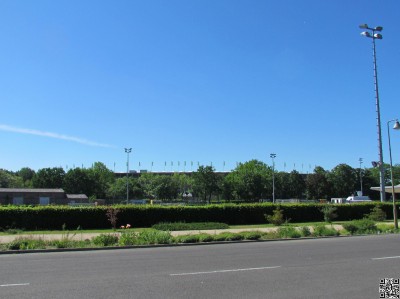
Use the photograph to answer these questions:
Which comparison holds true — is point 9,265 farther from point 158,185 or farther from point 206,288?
point 158,185

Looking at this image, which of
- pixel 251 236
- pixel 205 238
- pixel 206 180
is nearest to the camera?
pixel 205 238

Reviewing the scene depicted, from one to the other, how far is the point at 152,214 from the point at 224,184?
69.7 m

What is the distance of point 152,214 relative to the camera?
3216 cm

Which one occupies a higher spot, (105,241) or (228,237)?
(105,241)

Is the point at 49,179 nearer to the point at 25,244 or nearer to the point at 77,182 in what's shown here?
the point at 77,182

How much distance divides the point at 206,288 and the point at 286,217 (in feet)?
96.9

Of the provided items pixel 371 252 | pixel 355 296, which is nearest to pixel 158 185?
pixel 371 252

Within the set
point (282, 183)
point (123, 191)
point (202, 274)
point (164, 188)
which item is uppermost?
point (282, 183)

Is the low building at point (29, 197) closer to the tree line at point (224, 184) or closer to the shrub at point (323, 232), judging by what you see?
the tree line at point (224, 184)

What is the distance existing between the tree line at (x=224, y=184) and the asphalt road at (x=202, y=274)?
82.2 metres

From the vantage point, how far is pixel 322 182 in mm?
107875

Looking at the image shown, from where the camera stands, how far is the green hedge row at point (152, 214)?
28453mm

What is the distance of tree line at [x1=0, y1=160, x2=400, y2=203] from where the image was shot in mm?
98931

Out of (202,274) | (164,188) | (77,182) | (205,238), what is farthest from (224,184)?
(202,274)
